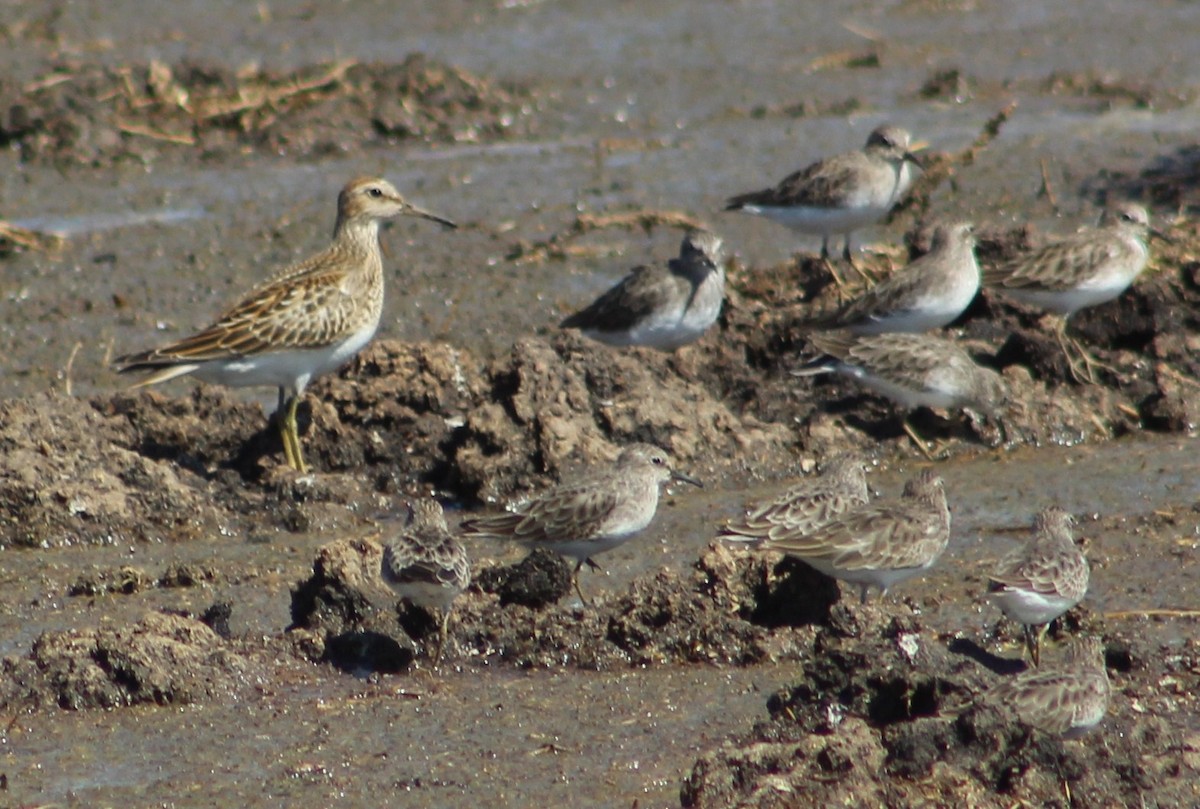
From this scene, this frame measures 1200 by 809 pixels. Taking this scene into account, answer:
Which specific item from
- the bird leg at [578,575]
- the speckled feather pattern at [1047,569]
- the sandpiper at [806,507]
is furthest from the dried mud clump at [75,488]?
the speckled feather pattern at [1047,569]

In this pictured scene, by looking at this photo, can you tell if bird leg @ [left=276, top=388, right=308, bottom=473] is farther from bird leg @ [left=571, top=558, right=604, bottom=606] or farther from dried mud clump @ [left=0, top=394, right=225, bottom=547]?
bird leg @ [left=571, top=558, right=604, bottom=606]

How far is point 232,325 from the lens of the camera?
11125 mm

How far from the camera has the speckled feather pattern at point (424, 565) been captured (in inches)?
302

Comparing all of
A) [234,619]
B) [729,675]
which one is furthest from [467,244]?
[729,675]

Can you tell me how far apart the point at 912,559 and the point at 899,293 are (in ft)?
13.2

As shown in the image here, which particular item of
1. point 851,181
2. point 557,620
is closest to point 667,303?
point 851,181

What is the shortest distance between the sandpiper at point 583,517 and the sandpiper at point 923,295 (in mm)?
3352

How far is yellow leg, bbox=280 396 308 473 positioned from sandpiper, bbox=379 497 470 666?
2770 millimetres

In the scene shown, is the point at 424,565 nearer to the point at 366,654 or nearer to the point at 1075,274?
the point at 366,654

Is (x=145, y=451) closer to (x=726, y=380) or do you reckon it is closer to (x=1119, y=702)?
(x=726, y=380)

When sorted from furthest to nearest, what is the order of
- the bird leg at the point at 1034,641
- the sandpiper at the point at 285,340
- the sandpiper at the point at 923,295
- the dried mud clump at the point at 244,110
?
the dried mud clump at the point at 244,110 < the sandpiper at the point at 923,295 < the sandpiper at the point at 285,340 < the bird leg at the point at 1034,641

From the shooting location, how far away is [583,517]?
8.77 m

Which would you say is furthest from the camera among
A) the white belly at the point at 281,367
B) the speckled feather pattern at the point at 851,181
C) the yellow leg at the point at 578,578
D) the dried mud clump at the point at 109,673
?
the speckled feather pattern at the point at 851,181

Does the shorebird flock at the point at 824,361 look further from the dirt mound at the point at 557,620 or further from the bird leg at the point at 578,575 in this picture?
the dirt mound at the point at 557,620
